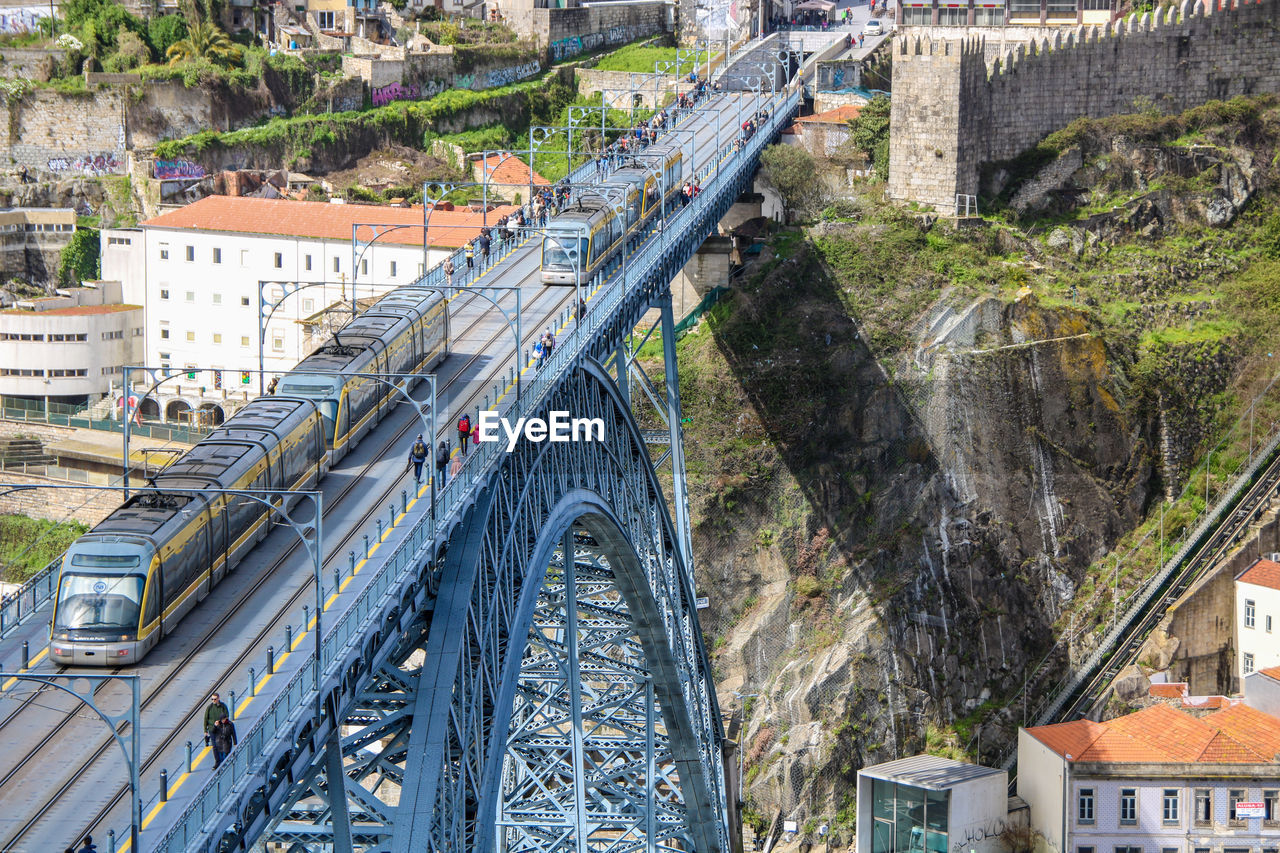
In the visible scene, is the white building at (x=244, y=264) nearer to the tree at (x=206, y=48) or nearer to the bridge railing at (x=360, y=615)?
the tree at (x=206, y=48)

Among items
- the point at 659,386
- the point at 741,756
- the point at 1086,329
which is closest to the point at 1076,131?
the point at 1086,329

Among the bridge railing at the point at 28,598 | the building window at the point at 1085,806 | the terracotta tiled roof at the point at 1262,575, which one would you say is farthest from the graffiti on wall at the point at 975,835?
the bridge railing at the point at 28,598

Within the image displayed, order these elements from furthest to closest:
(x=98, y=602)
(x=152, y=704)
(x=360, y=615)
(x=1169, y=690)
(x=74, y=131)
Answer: (x=74, y=131), (x=1169, y=690), (x=360, y=615), (x=98, y=602), (x=152, y=704)

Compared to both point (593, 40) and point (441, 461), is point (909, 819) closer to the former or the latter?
point (441, 461)

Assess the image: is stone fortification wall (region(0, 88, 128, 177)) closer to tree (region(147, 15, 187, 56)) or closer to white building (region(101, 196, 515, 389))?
tree (region(147, 15, 187, 56))

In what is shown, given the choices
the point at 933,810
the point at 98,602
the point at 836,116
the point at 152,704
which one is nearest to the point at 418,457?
the point at 98,602

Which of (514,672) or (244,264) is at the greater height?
(244,264)

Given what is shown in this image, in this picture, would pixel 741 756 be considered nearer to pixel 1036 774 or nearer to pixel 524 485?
pixel 1036 774
